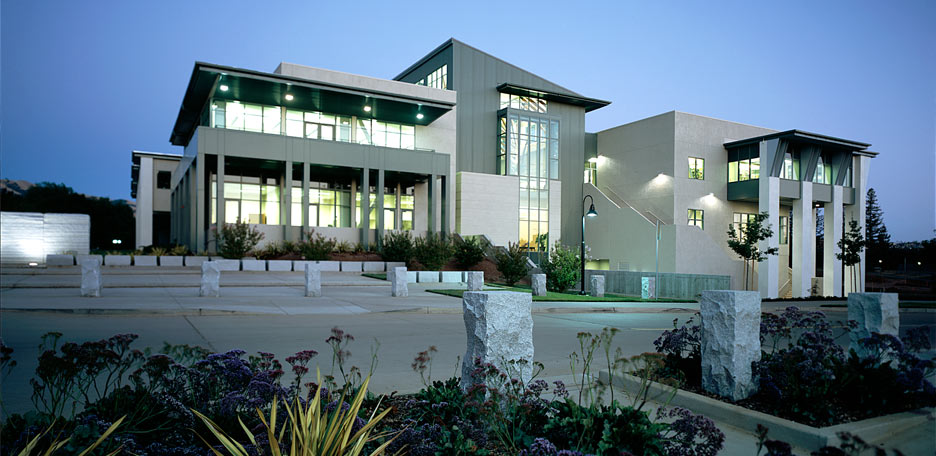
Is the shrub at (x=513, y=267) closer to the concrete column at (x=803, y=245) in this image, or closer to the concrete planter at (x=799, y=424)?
the concrete planter at (x=799, y=424)

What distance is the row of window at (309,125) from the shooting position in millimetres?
35031

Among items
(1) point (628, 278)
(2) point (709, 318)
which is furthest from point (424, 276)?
(2) point (709, 318)

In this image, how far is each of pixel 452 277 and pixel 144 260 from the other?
15172 mm

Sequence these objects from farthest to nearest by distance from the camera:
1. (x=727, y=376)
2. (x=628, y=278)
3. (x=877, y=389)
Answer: (x=628, y=278) < (x=727, y=376) < (x=877, y=389)

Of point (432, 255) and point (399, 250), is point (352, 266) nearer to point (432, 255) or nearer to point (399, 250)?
point (399, 250)

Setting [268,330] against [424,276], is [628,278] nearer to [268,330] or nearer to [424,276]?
[424,276]

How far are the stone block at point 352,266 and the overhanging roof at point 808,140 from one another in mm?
30463

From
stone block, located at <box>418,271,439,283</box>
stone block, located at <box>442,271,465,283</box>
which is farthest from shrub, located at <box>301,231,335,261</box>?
stone block, located at <box>442,271,465,283</box>

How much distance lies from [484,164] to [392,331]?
32726 mm

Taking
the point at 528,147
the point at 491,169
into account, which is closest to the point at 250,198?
the point at 491,169

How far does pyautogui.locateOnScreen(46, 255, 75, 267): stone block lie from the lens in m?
27.1

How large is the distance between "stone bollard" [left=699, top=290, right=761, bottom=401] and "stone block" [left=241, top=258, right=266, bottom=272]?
2637 cm

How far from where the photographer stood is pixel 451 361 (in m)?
8.80

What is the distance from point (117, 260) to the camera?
2744cm
